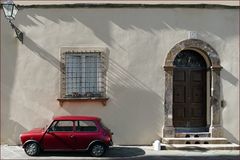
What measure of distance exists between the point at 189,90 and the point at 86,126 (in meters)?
4.00

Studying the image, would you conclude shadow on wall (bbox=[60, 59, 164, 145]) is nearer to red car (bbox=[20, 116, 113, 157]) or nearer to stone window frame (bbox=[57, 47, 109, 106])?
stone window frame (bbox=[57, 47, 109, 106])

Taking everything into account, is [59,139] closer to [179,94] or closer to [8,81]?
[8,81]

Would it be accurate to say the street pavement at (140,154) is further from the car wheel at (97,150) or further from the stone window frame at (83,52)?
the stone window frame at (83,52)

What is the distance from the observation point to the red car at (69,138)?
11727 mm

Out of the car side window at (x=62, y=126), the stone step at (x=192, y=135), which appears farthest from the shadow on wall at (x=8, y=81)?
the stone step at (x=192, y=135)

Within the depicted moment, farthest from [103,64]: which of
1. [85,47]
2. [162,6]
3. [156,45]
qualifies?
[162,6]

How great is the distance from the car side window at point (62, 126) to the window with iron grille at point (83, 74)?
1716mm

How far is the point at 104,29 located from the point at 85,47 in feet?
2.77

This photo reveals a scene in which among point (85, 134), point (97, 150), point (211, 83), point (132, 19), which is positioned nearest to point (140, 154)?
point (97, 150)

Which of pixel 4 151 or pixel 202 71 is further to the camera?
pixel 202 71

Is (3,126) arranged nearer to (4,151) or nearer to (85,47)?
(4,151)

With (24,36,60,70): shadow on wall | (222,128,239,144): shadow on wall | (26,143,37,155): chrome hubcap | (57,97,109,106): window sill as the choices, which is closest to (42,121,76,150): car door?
(26,143,37,155): chrome hubcap

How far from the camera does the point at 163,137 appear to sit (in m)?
13.6

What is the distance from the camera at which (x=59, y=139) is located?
11703mm
